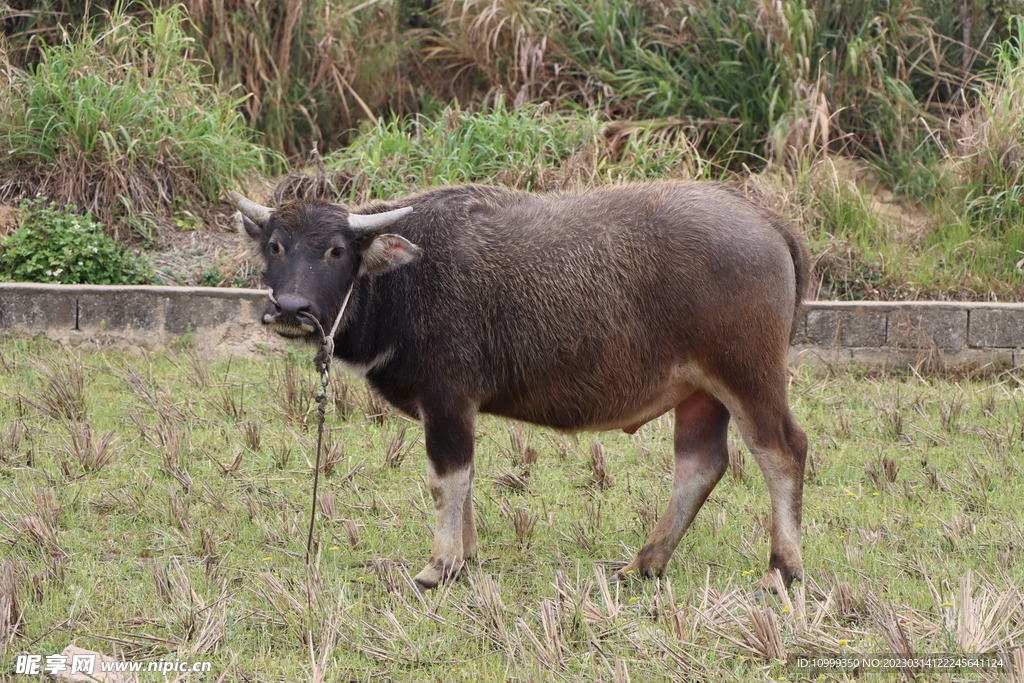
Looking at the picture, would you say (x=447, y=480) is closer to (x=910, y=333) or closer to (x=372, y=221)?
(x=372, y=221)

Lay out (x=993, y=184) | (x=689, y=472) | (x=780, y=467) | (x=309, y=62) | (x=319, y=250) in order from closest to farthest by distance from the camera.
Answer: (x=319, y=250), (x=780, y=467), (x=689, y=472), (x=993, y=184), (x=309, y=62)

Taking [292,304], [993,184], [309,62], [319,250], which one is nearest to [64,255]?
[309,62]

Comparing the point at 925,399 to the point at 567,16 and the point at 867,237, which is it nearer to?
the point at 867,237

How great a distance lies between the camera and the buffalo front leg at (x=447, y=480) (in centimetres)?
414

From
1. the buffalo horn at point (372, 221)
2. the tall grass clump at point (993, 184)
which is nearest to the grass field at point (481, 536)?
the buffalo horn at point (372, 221)

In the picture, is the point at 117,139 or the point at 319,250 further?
the point at 117,139

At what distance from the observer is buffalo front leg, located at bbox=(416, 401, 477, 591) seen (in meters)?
4.14

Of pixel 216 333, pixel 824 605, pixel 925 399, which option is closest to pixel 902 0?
pixel 925 399

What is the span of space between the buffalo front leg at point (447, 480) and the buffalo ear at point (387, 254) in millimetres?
596

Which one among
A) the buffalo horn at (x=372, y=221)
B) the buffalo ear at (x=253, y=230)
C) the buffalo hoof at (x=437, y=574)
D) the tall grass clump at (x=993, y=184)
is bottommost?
the buffalo hoof at (x=437, y=574)

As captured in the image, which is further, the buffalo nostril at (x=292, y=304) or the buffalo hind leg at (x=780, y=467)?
the buffalo hind leg at (x=780, y=467)

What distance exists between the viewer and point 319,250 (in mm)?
3975

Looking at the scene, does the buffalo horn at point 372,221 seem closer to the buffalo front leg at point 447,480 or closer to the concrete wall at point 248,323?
the buffalo front leg at point 447,480

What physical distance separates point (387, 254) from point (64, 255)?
187 inches
